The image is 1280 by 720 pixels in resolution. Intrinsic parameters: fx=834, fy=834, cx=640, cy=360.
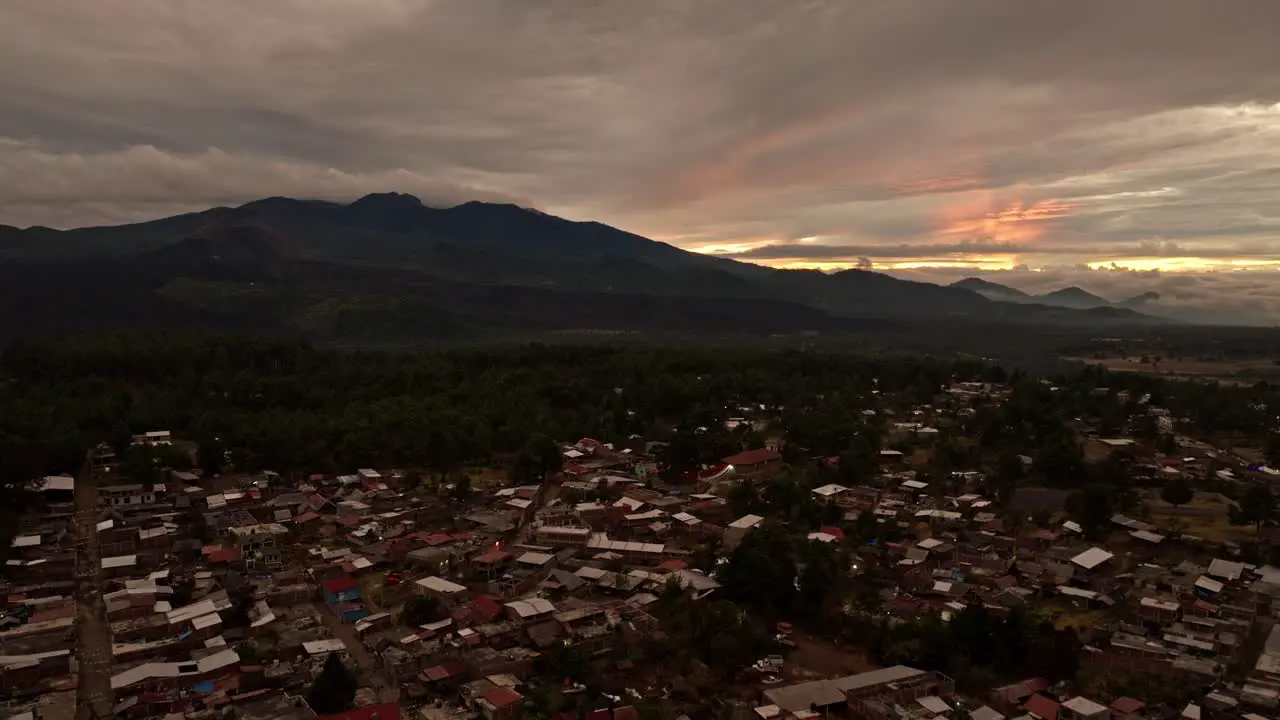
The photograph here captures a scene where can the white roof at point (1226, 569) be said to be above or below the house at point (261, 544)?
above

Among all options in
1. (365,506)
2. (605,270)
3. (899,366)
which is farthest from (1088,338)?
(365,506)

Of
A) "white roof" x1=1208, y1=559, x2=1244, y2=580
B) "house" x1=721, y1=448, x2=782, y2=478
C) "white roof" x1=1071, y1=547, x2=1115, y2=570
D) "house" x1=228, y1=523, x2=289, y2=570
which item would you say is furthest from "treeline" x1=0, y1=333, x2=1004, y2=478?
"white roof" x1=1208, y1=559, x2=1244, y2=580

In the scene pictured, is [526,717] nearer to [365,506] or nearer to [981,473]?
[365,506]

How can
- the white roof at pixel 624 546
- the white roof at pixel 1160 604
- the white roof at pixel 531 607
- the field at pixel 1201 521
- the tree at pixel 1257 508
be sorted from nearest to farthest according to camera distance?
the white roof at pixel 531 607, the white roof at pixel 1160 604, the white roof at pixel 624 546, the tree at pixel 1257 508, the field at pixel 1201 521

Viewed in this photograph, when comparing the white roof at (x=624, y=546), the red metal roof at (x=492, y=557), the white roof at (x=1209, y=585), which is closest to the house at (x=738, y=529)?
the white roof at (x=624, y=546)

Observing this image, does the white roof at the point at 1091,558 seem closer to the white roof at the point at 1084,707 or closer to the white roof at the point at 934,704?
the white roof at the point at 1084,707

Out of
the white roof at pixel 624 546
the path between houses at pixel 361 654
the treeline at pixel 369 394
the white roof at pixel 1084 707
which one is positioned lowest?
the path between houses at pixel 361 654

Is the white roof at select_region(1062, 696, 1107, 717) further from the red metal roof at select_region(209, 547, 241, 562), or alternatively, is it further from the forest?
the red metal roof at select_region(209, 547, 241, 562)
